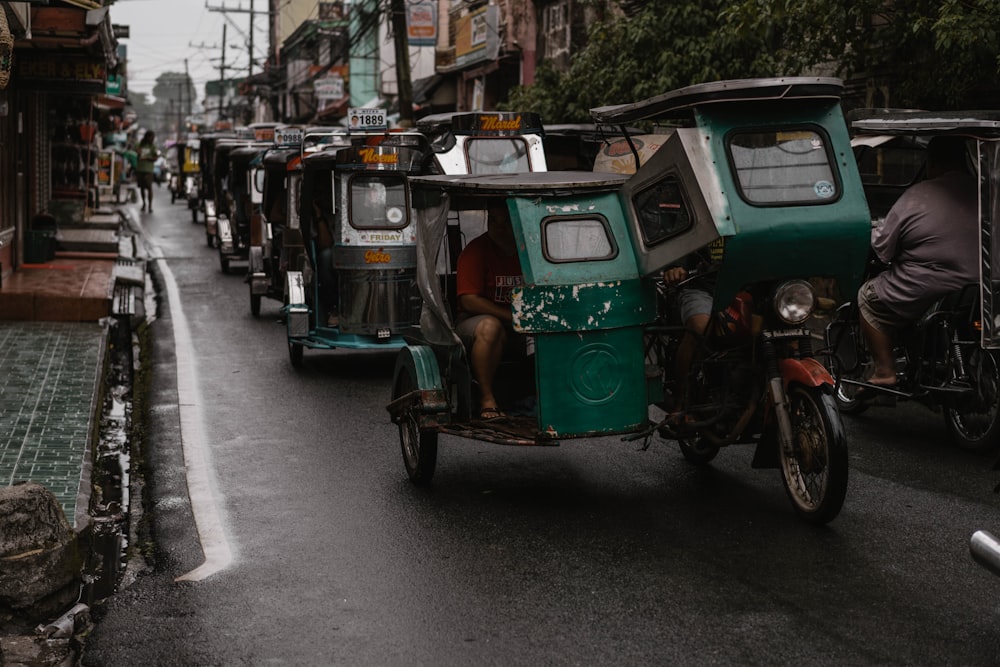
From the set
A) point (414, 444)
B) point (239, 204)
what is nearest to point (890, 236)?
point (414, 444)

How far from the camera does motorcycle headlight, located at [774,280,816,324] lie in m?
6.34

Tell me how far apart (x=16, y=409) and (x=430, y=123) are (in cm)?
830

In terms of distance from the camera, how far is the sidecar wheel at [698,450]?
306 inches

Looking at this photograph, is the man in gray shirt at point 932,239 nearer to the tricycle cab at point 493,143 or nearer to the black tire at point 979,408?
the black tire at point 979,408

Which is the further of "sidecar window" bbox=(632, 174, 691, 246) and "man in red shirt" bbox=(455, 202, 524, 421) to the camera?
"man in red shirt" bbox=(455, 202, 524, 421)

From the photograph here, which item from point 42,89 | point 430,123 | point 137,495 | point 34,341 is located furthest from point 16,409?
point 42,89

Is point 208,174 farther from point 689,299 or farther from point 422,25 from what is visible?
point 689,299

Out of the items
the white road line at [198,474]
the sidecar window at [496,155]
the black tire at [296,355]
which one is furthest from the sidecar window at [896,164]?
the white road line at [198,474]

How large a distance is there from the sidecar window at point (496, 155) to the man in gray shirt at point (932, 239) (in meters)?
5.22

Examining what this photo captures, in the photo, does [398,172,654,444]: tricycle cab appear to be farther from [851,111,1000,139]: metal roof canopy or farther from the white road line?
[851,111,1000,139]: metal roof canopy

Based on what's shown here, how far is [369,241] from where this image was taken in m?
11.8

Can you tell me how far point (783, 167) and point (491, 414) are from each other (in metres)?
2.11

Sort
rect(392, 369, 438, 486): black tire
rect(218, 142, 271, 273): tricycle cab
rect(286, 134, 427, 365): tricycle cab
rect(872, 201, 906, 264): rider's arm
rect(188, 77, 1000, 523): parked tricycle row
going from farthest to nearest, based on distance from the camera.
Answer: rect(218, 142, 271, 273): tricycle cab, rect(286, 134, 427, 365): tricycle cab, rect(872, 201, 906, 264): rider's arm, rect(392, 369, 438, 486): black tire, rect(188, 77, 1000, 523): parked tricycle row

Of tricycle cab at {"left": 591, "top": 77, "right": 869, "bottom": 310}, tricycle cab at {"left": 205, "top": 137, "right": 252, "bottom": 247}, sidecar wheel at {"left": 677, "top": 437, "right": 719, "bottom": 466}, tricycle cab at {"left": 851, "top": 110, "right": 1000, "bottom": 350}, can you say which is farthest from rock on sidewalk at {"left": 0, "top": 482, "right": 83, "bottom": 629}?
tricycle cab at {"left": 205, "top": 137, "right": 252, "bottom": 247}
